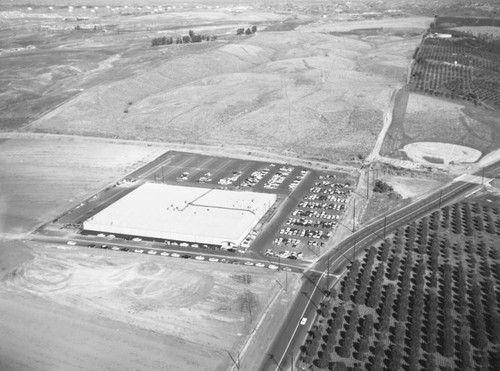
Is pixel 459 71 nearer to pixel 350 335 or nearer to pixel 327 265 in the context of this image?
pixel 327 265

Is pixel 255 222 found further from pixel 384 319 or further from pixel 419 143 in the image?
pixel 419 143

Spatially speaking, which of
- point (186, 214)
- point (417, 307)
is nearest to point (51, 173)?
point (186, 214)

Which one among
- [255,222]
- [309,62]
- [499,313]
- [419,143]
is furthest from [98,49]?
[499,313]

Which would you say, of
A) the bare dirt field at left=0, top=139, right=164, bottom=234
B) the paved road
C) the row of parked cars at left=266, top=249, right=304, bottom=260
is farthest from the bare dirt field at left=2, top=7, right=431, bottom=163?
the row of parked cars at left=266, top=249, right=304, bottom=260

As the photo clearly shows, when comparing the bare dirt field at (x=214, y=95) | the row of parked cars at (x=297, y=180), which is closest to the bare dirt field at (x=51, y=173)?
the bare dirt field at (x=214, y=95)

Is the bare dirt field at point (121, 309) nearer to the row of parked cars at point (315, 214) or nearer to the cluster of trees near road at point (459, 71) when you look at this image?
the row of parked cars at point (315, 214)

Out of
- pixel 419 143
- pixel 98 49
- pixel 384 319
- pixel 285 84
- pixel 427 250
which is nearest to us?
pixel 384 319
